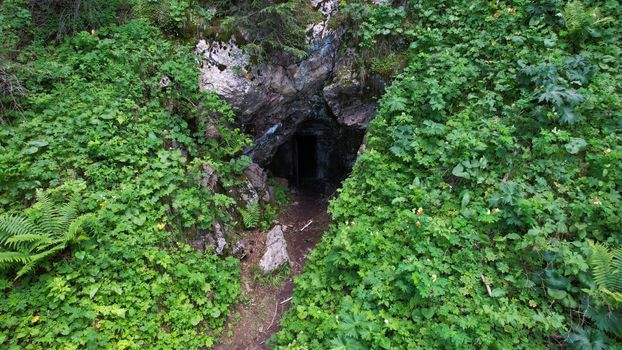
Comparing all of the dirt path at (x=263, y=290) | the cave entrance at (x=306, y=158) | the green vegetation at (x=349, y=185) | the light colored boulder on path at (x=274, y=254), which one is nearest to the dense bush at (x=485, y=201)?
the green vegetation at (x=349, y=185)

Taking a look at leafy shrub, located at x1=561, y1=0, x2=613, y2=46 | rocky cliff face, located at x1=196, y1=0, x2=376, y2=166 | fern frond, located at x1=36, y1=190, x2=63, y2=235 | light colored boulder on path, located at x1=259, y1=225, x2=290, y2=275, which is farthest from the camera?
rocky cliff face, located at x1=196, y1=0, x2=376, y2=166

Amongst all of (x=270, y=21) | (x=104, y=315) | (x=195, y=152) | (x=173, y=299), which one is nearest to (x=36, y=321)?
(x=104, y=315)

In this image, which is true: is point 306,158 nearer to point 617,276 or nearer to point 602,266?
point 602,266

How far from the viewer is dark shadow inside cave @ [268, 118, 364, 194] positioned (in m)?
9.02

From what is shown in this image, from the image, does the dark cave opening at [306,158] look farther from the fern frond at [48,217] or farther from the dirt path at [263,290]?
the fern frond at [48,217]

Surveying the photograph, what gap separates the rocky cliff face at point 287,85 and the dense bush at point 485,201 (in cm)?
165

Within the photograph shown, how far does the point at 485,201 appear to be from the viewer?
435 centimetres

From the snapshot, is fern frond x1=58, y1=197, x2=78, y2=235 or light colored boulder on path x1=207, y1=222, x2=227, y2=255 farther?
light colored boulder on path x1=207, y1=222, x2=227, y2=255

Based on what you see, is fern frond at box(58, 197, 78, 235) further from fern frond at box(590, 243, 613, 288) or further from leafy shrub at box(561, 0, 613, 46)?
leafy shrub at box(561, 0, 613, 46)

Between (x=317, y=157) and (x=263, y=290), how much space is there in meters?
5.24

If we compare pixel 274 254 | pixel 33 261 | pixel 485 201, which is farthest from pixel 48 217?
pixel 485 201

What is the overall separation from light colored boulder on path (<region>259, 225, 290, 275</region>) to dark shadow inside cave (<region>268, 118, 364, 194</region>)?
10.3 feet

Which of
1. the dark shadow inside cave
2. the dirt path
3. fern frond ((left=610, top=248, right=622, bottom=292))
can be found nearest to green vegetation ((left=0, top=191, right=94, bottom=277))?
the dirt path

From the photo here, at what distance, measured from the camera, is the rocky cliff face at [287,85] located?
259 inches
